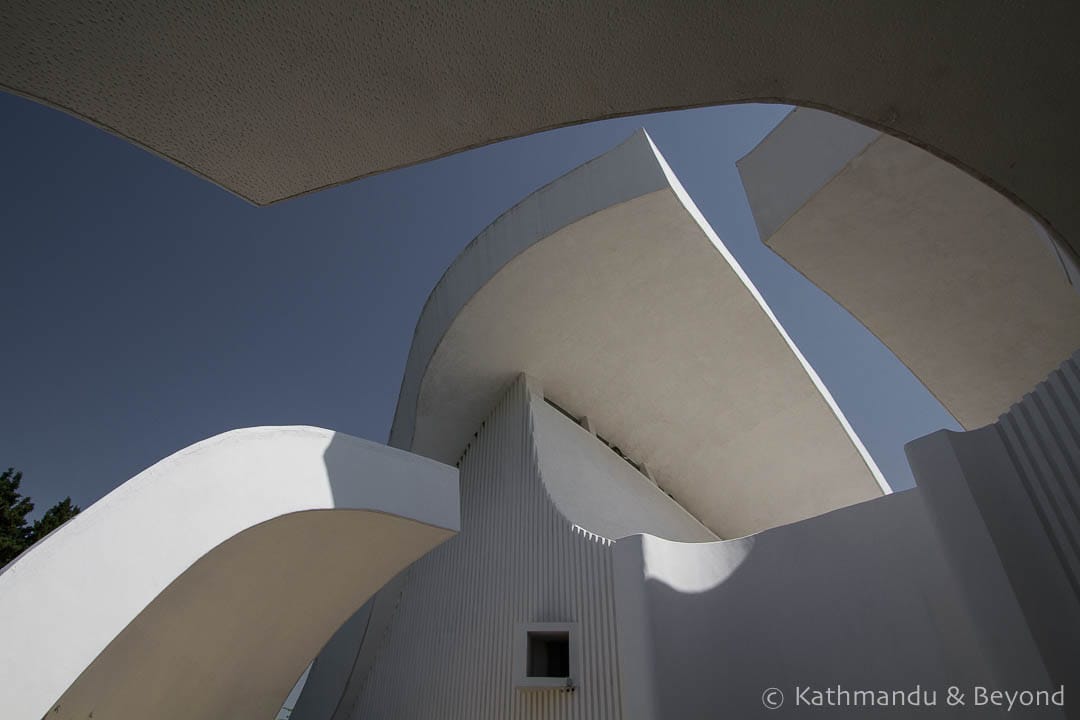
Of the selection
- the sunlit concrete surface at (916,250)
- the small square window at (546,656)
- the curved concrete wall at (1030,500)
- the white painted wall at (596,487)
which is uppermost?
the sunlit concrete surface at (916,250)

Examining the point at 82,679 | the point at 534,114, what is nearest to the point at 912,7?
the point at 534,114

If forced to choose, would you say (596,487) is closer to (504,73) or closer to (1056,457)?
(1056,457)

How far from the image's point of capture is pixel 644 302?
995cm

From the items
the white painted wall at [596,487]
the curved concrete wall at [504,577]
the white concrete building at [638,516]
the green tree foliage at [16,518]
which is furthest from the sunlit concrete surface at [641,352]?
the green tree foliage at [16,518]

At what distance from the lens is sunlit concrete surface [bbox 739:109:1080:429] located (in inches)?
250

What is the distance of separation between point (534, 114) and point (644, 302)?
27.6 feet

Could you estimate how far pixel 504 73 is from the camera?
1.62 m

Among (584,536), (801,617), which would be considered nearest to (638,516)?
(584,536)

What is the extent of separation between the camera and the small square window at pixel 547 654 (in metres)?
7.28

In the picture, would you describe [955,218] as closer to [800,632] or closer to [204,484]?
[800,632]

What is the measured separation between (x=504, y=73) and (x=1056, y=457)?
4.50 meters

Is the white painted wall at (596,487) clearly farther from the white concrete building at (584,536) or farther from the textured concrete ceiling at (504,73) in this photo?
the textured concrete ceiling at (504,73)

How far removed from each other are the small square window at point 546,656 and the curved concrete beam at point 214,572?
266 centimetres

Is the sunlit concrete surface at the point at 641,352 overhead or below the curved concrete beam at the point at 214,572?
overhead
